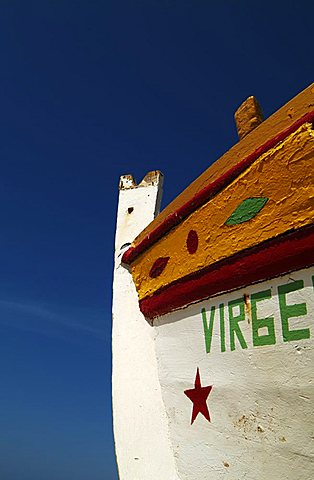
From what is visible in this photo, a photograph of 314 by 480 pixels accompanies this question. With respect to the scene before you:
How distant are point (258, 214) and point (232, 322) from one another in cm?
47

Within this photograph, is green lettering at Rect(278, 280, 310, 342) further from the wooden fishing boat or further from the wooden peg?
the wooden peg

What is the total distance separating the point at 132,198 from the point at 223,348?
5.73 feet

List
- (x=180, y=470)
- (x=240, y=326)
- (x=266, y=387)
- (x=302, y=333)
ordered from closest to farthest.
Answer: (x=302, y=333) → (x=266, y=387) → (x=240, y=326) → (x=180, y=470)

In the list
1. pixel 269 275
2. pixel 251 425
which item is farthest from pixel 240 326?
pixel 251 425

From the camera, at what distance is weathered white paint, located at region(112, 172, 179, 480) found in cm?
238

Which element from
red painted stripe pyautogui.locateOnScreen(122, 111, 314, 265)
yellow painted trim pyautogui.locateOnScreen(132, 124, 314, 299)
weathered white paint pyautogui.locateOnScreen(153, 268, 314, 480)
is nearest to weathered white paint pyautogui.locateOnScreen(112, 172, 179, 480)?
weathered white paint pyautogui.locateOnScreen(153, 268, 314, 480)

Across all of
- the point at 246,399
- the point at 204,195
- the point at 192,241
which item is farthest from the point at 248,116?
the point at 246,399

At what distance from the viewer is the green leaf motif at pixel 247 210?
181 centimetres

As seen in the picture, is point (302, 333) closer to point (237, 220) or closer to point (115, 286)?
point (237, 220)

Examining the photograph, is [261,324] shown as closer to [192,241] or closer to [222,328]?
[222,328]

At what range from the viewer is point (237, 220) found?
191 centimetres

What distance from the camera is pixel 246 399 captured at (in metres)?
1.76

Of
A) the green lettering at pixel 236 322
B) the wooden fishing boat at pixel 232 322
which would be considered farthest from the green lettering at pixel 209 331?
the green lettering at pixel 236 322

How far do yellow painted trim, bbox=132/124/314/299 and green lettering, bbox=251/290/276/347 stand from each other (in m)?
0.21
